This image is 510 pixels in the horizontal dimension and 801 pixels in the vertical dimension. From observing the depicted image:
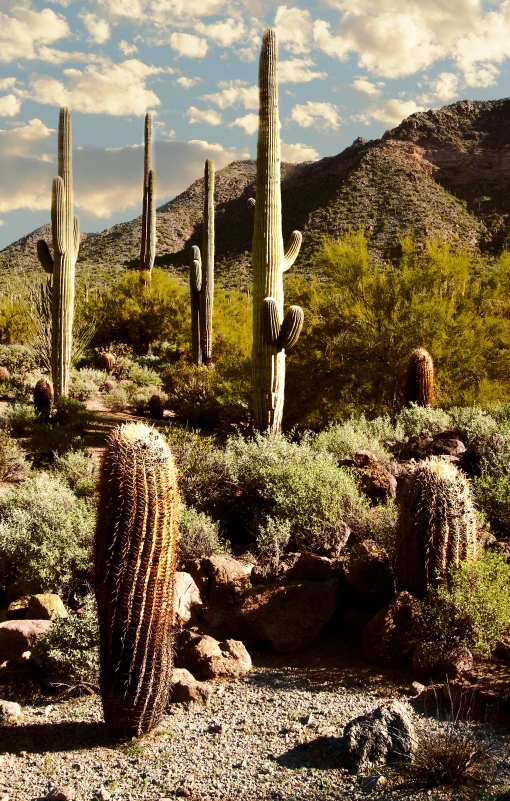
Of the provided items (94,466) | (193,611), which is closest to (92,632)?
(193,611)

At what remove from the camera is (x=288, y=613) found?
19.2ft

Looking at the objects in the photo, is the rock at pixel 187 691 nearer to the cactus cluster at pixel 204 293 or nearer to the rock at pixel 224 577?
the rock at pixel 224 577

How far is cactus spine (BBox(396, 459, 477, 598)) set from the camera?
18.8 ft

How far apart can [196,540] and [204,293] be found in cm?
Result: 1446

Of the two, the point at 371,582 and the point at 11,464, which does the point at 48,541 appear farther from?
the point at 11,464

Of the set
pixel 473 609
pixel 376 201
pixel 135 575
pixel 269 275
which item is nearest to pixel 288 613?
pixel 473 609

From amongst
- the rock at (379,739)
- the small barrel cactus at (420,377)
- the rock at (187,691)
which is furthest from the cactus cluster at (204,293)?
the rock at (379,739)

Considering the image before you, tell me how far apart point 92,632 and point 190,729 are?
1.16 metres

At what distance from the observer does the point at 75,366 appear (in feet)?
75.5

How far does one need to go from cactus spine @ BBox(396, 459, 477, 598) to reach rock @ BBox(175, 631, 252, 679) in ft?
4.86

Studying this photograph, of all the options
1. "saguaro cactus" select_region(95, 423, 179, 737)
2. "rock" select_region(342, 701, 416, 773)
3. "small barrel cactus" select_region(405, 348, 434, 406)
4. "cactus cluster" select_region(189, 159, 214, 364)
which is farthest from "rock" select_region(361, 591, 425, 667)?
Answer: "cactus cluster" select_region(189, 159, 214, 364)

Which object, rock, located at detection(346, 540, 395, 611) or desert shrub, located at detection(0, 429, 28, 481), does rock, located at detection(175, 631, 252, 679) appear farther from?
desert shrub, located at detection(0, 429, 28, 481)

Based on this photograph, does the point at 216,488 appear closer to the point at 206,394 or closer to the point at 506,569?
the point at 506,569

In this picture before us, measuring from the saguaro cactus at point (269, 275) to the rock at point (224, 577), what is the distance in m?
5.02
